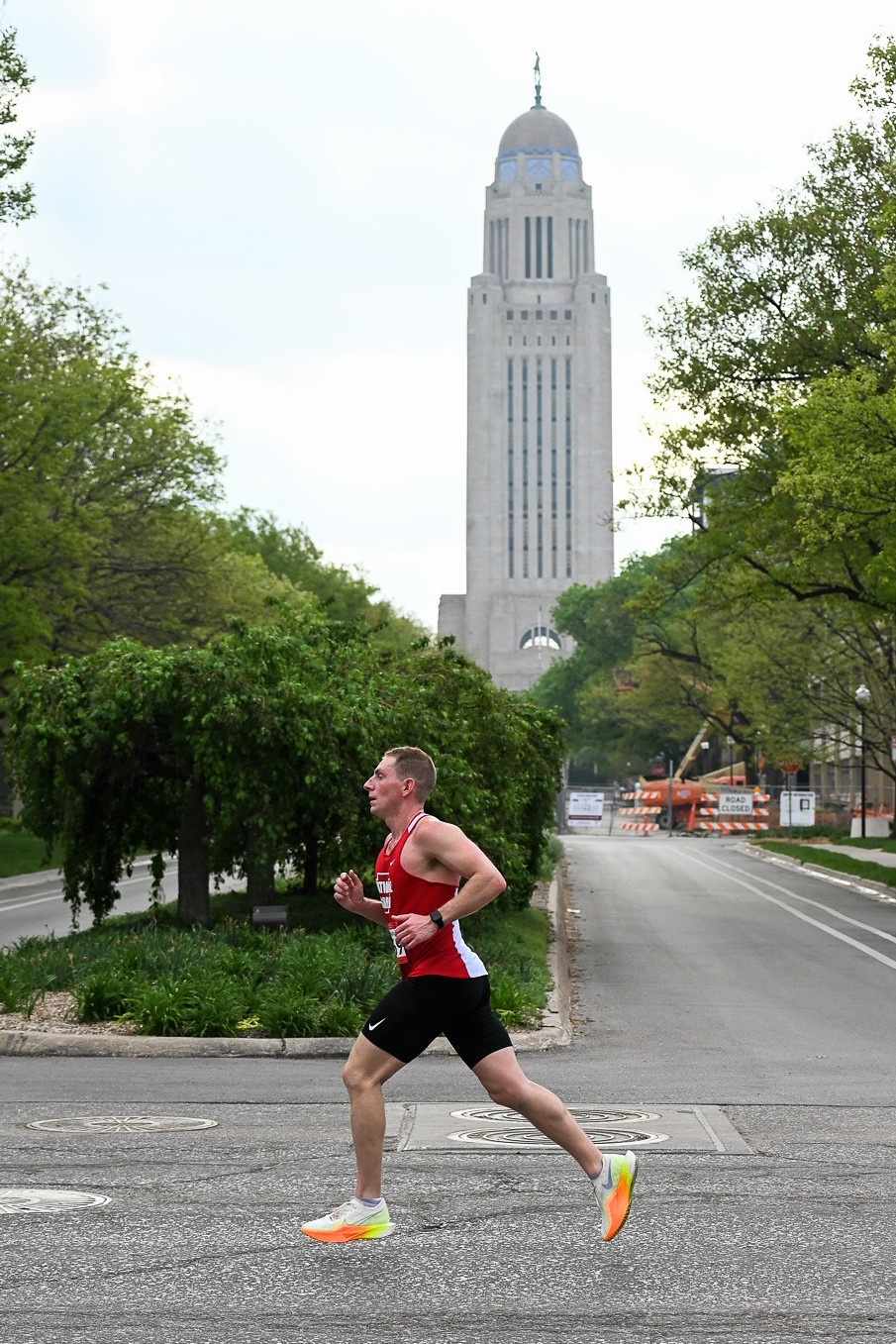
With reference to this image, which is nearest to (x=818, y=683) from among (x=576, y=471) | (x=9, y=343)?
(x=9, y=343)

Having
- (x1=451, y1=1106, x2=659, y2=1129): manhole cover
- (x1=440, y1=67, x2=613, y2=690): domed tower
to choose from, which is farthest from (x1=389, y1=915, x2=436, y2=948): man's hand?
(x1=440, y1=67, x2=613, y2=690): domed tower

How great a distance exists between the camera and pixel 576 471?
184m

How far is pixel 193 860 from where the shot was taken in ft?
62.0

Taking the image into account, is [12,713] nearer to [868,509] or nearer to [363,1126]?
[363,1126]

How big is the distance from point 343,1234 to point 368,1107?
44 cm

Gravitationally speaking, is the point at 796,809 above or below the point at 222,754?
below

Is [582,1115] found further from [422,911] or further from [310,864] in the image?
[310,864]

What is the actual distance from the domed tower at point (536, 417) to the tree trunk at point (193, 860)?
161m

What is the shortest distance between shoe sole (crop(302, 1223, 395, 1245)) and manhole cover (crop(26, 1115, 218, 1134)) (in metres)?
2.68

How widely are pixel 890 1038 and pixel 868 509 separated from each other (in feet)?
46.6

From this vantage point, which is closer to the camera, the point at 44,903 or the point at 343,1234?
the point at 343,1234

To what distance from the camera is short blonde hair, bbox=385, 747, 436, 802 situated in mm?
6664

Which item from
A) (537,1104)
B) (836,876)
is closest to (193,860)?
(537,1104)

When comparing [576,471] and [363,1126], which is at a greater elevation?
[576,471]
